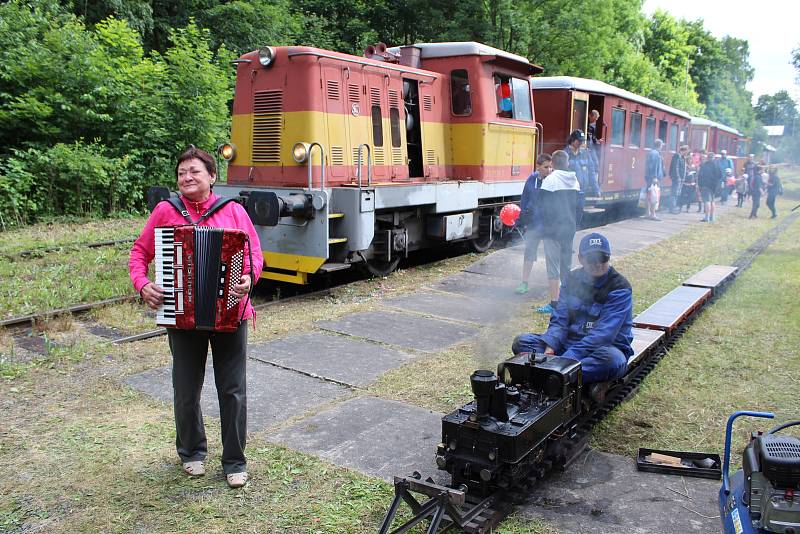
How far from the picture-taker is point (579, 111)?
48.9 feet

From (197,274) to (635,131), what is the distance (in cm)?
1648

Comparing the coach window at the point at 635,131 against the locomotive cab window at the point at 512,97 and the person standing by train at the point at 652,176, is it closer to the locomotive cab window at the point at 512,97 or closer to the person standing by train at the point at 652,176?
the person standing by train at the point at 652,176

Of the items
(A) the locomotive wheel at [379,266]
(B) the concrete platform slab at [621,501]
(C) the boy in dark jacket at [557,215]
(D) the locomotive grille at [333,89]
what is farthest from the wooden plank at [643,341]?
(D) the locomotive grille at [333,89]

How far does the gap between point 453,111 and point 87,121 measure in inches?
352

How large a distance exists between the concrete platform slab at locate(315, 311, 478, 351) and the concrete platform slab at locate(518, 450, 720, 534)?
2.71 meters

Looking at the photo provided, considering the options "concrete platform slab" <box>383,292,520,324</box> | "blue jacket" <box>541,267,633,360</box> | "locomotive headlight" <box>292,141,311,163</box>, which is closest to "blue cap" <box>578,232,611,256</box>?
"blue jacket" <box>541,267,633,360</box>

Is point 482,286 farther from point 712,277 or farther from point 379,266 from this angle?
point 712,277

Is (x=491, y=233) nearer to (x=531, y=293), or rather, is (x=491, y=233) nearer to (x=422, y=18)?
(x=531, y=293)

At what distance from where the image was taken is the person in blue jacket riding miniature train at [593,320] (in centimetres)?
448

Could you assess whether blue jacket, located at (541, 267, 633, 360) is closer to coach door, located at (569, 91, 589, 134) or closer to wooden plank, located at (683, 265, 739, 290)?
wooden plank, located at (683, 265, 739, 290)

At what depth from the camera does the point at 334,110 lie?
9.02 m

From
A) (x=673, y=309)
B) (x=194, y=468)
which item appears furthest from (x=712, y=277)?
(x=194, y=468)

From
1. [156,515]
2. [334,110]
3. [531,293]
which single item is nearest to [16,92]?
[334,110]

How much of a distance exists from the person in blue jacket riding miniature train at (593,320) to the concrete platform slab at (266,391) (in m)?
1.72
